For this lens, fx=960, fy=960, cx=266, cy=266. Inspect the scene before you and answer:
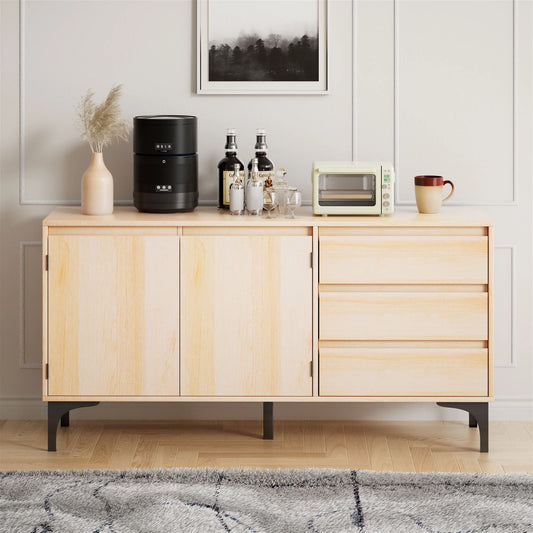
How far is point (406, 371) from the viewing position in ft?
11.7

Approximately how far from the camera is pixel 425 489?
10.4ft

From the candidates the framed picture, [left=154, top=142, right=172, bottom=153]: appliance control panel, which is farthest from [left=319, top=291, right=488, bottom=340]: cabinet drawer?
the framed picture

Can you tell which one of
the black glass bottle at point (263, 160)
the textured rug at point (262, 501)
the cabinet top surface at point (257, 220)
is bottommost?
the textured rug at point (262, 501)

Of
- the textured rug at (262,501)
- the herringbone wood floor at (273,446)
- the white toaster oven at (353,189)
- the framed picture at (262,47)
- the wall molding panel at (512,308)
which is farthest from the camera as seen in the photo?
the wall molding panel at (512,308)

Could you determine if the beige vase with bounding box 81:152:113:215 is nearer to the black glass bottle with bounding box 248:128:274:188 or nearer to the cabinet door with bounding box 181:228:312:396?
the cabinet door with bounding box 181:228:312:396

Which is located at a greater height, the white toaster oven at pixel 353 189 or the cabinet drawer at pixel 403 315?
the white toaster oven at pixel 353 189

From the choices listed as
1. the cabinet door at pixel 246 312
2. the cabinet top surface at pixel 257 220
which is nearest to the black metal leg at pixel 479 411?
the cabinet door at pixel 246 312

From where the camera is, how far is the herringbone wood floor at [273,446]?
3477 millimetres

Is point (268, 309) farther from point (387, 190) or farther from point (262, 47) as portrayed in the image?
point (262, 47)

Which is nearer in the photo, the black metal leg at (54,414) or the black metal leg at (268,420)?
the black metal leg at (54,414)

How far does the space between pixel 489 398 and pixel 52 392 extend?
1.63 metres

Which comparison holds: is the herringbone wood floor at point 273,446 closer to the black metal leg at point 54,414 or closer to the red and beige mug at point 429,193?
the black metal leg at point 54,414

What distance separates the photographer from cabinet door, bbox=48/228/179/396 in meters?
3.52

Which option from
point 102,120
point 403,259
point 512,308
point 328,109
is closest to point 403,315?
point 403,259
